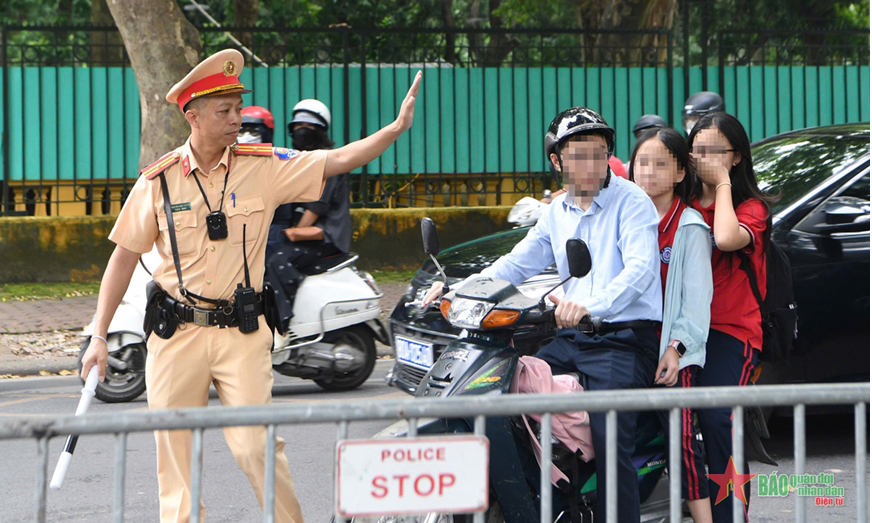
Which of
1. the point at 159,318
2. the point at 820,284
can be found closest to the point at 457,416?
the point at 159,318

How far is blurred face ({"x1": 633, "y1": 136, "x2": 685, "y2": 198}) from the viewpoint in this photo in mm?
3721

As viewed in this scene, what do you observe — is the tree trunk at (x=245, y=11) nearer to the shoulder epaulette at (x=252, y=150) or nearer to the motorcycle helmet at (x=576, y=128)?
the shoulder epaulette at (x=252, y=150)

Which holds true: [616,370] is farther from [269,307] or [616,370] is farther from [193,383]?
[193,383]

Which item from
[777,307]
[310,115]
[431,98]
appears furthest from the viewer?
[431,98]

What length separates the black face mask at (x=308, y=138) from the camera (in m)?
6.62

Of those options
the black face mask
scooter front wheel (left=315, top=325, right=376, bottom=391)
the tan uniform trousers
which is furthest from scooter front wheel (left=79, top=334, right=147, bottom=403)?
the tan uniform trousers

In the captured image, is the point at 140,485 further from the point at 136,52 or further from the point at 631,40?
the point at 631,40

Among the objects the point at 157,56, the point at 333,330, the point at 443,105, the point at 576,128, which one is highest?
the point at 157,56

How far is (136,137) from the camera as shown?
1188cm

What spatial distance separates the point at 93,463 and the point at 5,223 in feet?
21.7

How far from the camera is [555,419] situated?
3287 mm

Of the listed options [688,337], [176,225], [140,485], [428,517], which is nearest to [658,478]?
[688,337]

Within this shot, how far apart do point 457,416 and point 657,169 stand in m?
1.75

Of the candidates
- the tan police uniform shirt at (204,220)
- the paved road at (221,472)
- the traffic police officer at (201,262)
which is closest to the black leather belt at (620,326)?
the paved road at (221,472)
